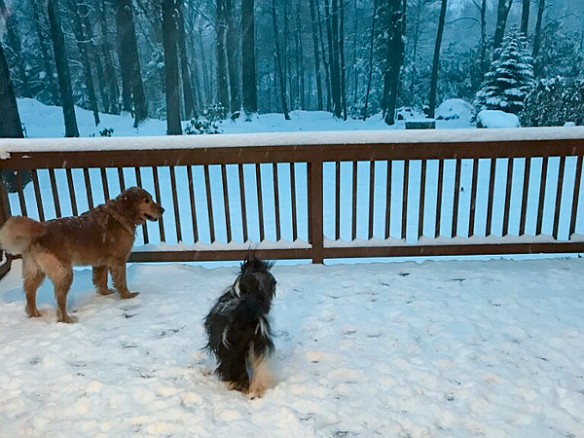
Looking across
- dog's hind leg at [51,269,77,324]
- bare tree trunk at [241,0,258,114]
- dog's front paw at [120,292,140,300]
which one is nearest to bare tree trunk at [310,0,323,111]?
bare tree trunk at [241,0,258,114]

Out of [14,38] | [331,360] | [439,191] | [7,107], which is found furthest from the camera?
[14,38]

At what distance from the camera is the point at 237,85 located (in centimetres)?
836

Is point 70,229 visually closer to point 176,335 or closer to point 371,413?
point 176,335

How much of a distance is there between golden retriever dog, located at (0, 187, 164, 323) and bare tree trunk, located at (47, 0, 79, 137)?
19.4 feet

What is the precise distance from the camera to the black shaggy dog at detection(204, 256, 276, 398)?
211 centimetres

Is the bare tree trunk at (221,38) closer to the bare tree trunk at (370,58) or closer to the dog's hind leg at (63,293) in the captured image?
the bare tree trunk at (370,58)

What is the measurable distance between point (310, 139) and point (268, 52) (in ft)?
16.8

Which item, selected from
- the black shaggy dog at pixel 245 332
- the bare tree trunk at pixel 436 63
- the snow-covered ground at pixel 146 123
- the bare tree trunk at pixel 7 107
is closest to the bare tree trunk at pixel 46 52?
the snow-covered ground at pixel 146 123

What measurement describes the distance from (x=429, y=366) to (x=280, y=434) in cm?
95

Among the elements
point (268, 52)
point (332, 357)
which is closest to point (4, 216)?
point (332, 357)

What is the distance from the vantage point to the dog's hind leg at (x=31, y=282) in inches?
118

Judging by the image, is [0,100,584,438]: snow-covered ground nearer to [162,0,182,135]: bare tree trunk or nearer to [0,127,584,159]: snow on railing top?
[0,127,584,159]: snow on railing top

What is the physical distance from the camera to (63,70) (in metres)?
8.06

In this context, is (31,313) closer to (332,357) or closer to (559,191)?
(332,357)
